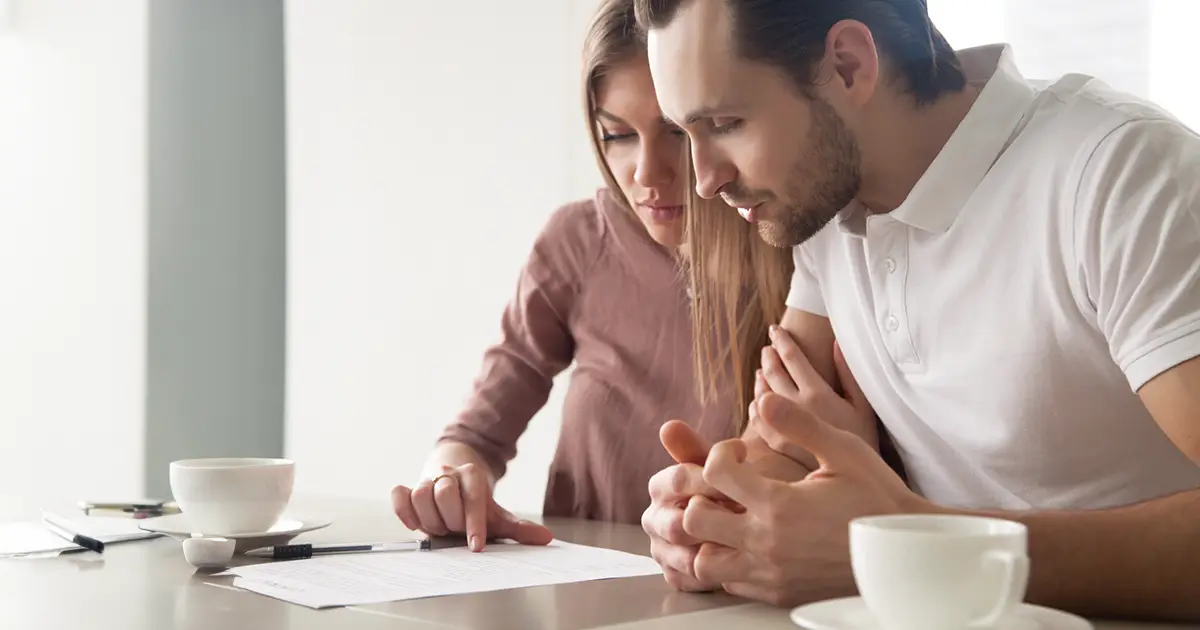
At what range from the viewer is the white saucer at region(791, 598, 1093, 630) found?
0.78 m

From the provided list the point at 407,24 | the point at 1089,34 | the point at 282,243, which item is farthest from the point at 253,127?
the point at 1089,34

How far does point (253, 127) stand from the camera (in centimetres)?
353

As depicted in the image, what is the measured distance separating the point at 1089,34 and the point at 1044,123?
89 cm

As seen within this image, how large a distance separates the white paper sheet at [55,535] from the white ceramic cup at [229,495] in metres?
0.12

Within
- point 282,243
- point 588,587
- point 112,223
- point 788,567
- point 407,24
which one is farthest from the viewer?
point 282,243

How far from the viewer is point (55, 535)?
1371mm

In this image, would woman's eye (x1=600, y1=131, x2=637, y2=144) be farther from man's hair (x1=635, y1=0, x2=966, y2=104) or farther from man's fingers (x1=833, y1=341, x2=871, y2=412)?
man's fingers (x1=833, y1=341, x2=871, y2=412)

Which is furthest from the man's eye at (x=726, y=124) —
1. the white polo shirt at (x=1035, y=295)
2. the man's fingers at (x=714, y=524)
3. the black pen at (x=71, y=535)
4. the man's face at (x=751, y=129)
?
the black pen at (x=71, y=535)

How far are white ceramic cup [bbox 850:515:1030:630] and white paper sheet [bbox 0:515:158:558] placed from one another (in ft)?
2.88

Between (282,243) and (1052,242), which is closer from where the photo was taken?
(1052,242)

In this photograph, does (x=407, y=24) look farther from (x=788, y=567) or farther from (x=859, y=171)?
(x=788, y=567)

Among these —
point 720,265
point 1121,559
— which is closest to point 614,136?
point 720,265

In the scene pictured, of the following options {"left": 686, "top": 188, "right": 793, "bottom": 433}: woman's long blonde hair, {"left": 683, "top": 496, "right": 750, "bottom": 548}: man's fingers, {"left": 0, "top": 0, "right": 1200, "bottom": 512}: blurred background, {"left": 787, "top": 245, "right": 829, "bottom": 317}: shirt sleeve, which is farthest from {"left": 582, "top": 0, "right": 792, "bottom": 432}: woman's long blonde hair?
{"left": 0, "top": 0, "right": 1200, "bottom": 512}: blurred background

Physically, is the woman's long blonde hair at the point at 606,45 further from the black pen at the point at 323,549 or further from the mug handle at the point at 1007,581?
the mug handle at the point at 1007,581
